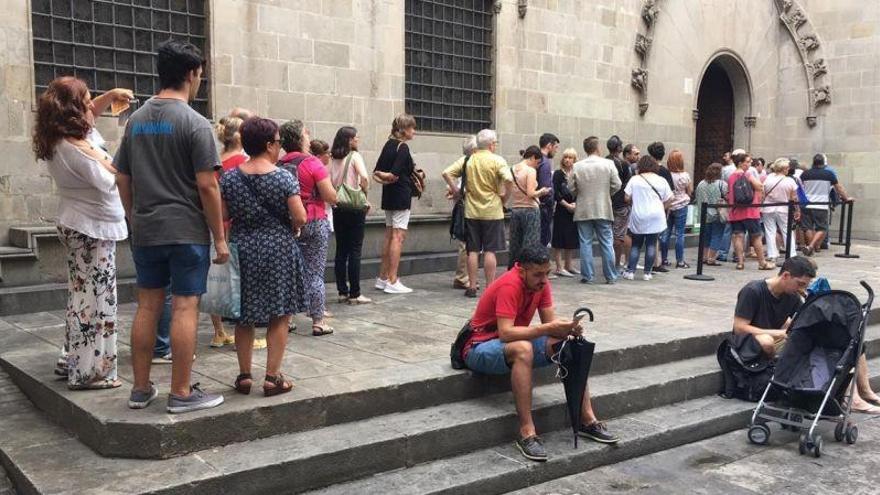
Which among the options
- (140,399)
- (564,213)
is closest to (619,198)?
(564,213)

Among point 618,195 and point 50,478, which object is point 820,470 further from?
point 618,195

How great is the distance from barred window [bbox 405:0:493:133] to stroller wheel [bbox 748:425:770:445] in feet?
23.1

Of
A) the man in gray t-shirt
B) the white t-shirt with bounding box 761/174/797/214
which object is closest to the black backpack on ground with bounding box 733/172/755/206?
the white t-shirt with bounding box 761/174/797/214

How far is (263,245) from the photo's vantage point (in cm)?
436

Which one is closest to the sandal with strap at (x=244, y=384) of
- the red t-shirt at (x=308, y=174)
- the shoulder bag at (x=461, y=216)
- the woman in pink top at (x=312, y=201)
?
the woman in pink top at (x=312, y=201)

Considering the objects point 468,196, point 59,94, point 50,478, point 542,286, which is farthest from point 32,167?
point 542,286

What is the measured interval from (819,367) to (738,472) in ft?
3.61

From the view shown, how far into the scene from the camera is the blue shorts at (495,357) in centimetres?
473

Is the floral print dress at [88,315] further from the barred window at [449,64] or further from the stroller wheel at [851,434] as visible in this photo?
the barred window at [449,64]

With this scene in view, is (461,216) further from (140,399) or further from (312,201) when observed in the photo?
(140,399)

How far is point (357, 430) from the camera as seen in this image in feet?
14.2

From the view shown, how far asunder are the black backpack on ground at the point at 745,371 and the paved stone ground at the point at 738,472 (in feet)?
1.73

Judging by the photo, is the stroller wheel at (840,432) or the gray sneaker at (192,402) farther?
the stroller wheel at (840,432)

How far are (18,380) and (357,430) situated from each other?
8.10ft
